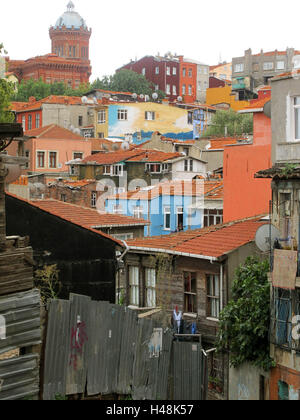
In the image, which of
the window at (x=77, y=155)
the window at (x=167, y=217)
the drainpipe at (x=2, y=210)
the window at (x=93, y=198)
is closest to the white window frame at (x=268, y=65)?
the window at (x=77, y=155)

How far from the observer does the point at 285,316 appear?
17.6 m

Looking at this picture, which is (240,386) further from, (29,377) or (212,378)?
(29,377)

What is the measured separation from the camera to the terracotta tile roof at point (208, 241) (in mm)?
20891

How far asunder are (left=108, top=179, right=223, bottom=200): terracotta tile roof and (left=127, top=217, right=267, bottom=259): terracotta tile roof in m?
13.9

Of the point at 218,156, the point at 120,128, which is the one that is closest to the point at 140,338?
the point at 218,156

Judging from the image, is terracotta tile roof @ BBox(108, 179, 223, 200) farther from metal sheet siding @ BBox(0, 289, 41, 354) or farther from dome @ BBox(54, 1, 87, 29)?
dome @ BBox(54, 1, 87, 29)

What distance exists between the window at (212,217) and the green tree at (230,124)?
3385cm

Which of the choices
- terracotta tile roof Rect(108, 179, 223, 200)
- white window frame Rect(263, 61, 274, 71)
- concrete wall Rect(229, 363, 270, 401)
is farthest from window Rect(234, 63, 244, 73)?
concrete wall Rect(229, 363, 270, 401)

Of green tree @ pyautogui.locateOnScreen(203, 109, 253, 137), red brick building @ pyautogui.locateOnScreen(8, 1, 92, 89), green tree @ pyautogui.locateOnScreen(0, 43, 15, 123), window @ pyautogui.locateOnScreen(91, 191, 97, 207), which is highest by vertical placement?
red brick building @ pyautogui.locateOnScreen(8, 1, 92, 89)

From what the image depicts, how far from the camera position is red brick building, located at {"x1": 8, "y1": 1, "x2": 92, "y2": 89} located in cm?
11950

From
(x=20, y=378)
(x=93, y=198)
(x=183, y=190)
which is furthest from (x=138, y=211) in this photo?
(x=20, y=378)

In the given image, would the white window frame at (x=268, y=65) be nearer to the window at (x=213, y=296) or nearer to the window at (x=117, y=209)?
the window at (x=117, y=209)

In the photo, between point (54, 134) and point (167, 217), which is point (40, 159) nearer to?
point (54, 134)

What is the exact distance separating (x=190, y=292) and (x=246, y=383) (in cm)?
348
